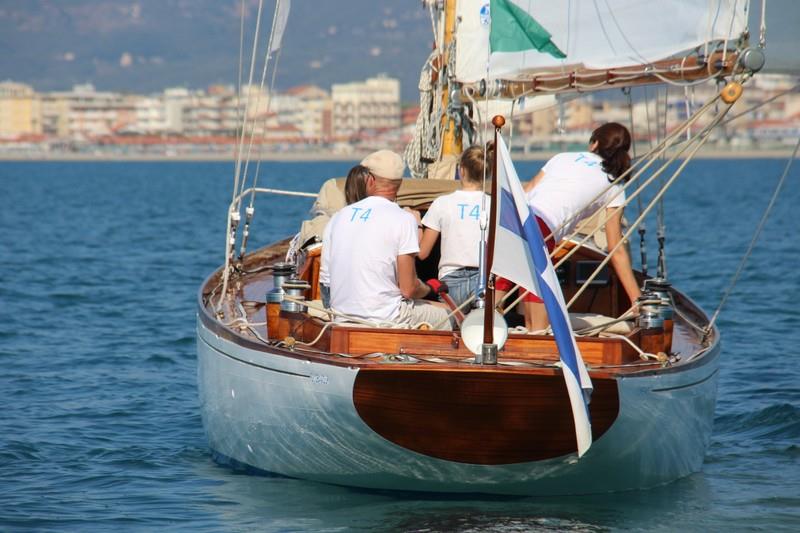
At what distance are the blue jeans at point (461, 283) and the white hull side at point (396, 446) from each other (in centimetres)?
110

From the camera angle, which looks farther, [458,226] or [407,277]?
[458,226]

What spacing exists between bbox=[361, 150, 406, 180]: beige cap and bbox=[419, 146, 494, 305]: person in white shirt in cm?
40

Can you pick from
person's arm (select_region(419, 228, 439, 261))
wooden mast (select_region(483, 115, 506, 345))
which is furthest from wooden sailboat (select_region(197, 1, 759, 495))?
person's arm (select_region(419, 228, 439, 261))

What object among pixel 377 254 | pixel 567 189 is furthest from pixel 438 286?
pixel 567 189

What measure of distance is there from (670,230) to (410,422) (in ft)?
91.1

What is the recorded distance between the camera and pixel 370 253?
7.14 m

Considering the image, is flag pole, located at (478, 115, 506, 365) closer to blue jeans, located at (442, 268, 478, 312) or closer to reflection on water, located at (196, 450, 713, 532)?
reflection on water, located at (196, 450, 713, 532)

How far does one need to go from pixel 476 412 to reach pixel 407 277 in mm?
945

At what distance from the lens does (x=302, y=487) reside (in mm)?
7508

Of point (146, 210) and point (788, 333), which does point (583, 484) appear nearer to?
point (788, 333)

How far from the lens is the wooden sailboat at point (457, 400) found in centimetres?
656

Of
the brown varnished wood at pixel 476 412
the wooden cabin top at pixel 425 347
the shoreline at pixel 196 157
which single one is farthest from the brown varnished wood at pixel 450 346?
the shoreline at pixel 196 157

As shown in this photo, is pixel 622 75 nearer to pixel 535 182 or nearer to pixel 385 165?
pixel 535 182

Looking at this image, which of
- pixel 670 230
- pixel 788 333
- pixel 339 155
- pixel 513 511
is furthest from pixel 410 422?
pixel 339 155
